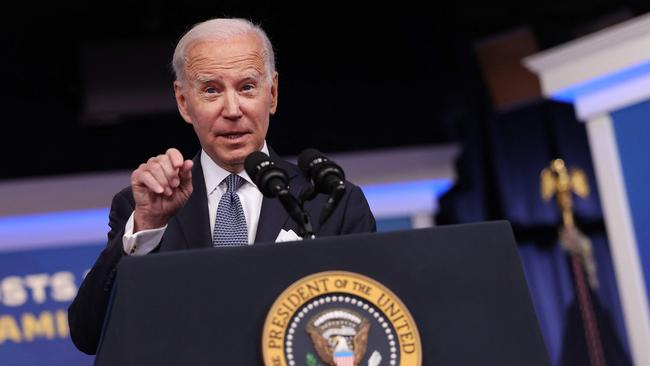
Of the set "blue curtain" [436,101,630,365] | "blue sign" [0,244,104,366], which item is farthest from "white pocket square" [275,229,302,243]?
"blue curtain" [436,101,630,365]

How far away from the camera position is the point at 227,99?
1716 millimetres

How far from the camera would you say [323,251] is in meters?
1.29

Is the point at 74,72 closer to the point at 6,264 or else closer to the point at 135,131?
the point at 135,131

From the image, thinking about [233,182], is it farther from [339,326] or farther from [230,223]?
[339,326]

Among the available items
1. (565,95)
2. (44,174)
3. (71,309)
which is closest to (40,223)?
(44,174)

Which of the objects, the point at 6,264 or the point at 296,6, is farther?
the point at 296,6

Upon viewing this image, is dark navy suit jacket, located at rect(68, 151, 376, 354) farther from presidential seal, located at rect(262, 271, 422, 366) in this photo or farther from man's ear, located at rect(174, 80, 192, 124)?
presidential seal, located at rect(262, 271, 422, 366)

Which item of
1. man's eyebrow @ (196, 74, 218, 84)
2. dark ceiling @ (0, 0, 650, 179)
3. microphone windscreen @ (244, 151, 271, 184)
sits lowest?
microphone windscreen @ (244, 151, 271, 184)

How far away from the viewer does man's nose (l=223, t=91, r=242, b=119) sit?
1.71 m

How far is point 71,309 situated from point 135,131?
412 centimetres

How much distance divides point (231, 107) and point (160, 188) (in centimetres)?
26

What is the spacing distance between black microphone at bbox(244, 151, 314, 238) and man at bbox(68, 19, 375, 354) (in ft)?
0.46

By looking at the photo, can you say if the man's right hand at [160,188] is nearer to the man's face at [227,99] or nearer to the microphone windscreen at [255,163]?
the microphone windscreen at [255,163]

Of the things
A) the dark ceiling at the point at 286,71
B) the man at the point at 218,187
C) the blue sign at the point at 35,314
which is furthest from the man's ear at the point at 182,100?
the dark ceiling at the point at 286,71
